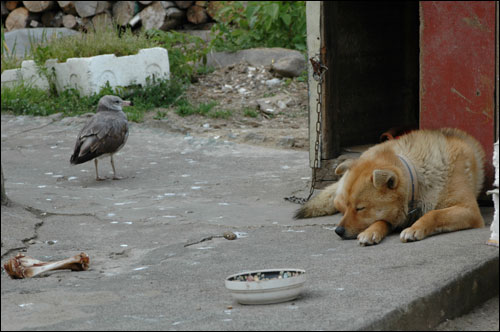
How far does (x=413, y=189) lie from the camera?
189 inches

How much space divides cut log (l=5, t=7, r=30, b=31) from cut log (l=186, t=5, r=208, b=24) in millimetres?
3615

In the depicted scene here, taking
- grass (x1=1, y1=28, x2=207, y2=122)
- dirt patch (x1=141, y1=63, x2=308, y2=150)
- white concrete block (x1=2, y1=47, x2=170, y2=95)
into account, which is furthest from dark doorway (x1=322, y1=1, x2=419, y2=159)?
white concrete block (x1=2, y1=47, x2=170, y2=95)

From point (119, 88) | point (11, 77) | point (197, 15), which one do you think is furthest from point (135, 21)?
point (119, 88)

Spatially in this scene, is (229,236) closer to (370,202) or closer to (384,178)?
(370,202)

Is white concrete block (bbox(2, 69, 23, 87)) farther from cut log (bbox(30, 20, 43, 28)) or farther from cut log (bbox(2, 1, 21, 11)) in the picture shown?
cut log (bbox(2, 1, 21, 11))

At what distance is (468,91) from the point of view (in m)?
5.41

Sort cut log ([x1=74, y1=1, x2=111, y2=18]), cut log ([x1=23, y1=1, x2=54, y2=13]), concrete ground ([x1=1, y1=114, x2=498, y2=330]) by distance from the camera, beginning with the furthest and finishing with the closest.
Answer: cut log ([x1=23, y1=1, x2=54, y2=13]) → cut log ([x1=74, y1=1, x2=111, y2=18]) → concrete ground ([x1=1, y1=114, x2=498, y2=330])

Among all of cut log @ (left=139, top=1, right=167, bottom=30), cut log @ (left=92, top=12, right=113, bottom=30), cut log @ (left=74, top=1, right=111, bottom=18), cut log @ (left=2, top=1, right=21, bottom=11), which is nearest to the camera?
cut log @ (left=92, top=12, right=113, bottom=30)

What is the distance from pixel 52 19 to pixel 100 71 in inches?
213

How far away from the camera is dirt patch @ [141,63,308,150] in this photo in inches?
384

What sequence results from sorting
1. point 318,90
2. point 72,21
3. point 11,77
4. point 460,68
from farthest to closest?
1. point 72,21
2. point 11,77
3. point 318,90
4. point 460,68

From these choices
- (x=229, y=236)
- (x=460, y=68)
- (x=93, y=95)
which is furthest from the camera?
(x=93, y=95)

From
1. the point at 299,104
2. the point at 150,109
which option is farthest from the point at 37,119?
the point at 299,104

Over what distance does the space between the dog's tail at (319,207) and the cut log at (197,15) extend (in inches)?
413
